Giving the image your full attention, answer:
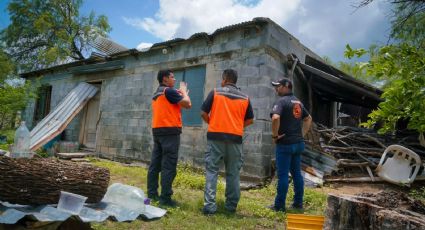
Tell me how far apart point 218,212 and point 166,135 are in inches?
49.0

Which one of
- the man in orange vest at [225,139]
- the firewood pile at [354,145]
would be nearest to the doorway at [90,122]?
the firewood pile at [354,145]

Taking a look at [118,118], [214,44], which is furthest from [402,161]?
[118,118]

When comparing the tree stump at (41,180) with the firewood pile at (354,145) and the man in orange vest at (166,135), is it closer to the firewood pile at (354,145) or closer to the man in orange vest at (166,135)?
the man in orange vest at (166,135)

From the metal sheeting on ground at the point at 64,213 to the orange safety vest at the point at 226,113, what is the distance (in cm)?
139

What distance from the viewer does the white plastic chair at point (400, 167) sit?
6.46 meters

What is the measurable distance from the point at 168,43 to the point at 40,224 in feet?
21.4

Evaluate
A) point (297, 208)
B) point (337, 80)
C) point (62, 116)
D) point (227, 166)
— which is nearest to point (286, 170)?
point (297, 208)

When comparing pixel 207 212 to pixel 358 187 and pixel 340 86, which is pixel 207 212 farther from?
pixel 340 86

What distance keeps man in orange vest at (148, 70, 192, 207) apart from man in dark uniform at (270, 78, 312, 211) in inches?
50.9

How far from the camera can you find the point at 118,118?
32.3ft

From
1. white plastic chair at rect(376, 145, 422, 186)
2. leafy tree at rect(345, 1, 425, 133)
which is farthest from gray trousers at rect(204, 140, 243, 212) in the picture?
white plastic chair at rect(376, 145, 422, 186)

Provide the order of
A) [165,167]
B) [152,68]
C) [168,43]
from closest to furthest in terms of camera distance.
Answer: [165,167] → [168,43] → [152,68]

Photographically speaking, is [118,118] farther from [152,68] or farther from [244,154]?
[244,154]

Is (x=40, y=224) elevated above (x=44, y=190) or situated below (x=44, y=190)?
below
